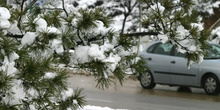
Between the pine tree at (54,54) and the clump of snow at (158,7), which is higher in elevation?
the clump of snow at (158,7)

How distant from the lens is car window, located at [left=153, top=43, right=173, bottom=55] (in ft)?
43.4

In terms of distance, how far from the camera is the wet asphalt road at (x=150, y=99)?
31.3 feet

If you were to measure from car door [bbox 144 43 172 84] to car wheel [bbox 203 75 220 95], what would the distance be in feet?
3.93

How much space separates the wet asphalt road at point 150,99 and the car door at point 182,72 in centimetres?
31

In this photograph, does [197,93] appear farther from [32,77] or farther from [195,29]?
[32,77]

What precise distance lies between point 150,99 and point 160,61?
2531 millimetres

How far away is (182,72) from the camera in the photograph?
41.4ft

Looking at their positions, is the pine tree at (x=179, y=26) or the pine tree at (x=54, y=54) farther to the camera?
the pine tree at (x=179, y=26)

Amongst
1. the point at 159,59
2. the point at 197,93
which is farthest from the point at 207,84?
the point at 159,59

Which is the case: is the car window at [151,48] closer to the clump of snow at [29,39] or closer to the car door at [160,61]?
the car door at [160,61]

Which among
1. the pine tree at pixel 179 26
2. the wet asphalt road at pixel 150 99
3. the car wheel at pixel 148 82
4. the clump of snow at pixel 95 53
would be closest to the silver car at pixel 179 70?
the car wheel at pixel 148 82

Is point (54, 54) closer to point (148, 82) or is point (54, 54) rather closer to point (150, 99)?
point (150, 99)

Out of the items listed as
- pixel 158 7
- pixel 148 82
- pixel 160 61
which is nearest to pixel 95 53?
pixel 158 7

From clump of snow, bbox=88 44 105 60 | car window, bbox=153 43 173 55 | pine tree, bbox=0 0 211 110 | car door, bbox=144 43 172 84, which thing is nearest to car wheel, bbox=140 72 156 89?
car door, bbox=144 43 172 84
